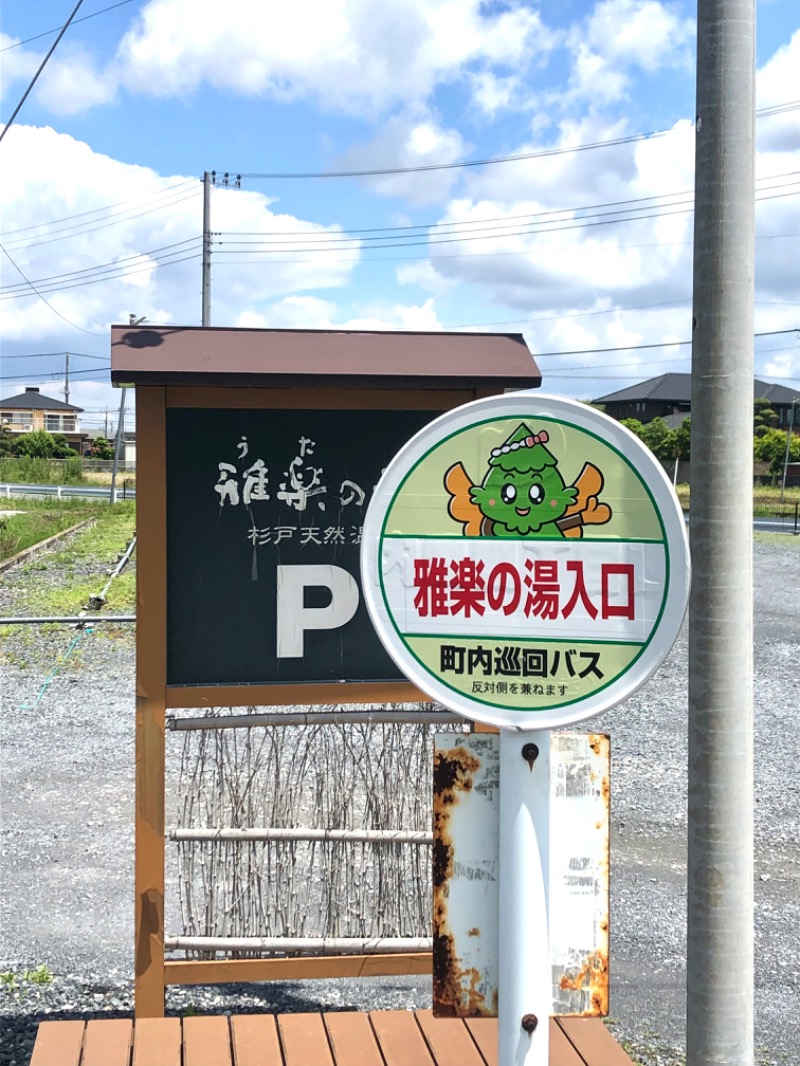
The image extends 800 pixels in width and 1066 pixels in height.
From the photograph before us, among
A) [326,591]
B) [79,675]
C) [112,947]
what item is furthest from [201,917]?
[79,675]

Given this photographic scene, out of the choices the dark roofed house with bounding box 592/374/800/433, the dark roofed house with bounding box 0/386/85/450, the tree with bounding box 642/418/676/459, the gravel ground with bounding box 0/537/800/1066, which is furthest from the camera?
the dark roofed house with bounding box 0/386/85/450

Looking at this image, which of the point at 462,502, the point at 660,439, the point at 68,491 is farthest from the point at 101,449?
the point at 462,502

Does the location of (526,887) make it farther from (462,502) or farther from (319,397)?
(319,397)

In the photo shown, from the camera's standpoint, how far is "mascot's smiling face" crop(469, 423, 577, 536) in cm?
184

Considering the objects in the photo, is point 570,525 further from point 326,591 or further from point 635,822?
point 635,822

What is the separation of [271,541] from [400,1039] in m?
1.53

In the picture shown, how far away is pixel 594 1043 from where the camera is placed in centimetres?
277

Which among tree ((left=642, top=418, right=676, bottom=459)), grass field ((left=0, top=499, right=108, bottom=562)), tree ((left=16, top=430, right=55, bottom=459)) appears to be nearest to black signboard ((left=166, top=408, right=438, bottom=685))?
grass field ((left=0, top=499, right=108, bottom=562))

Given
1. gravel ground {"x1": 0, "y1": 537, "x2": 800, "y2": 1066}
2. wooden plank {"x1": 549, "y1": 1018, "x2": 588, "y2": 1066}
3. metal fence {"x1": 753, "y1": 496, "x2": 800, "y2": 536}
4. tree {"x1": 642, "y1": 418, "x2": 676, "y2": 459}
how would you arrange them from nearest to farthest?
wooden plank {"x1": 549, "y1": 1018, "x2": 588, "y2": 1066} < gravel ground {"x1": 0, "y1": 537, "x2": 800, "y2": 1066} < metal fence {"x1": 753, "y1": 496, "x2": 800, "y2": 536} < tree {"x1": 642, "y1": 418, "x2": 676, "y2": 459}

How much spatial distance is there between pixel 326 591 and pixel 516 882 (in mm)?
1606

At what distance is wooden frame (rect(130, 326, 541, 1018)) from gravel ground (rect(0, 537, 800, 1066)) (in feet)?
2.14

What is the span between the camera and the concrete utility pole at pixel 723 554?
2006 mm

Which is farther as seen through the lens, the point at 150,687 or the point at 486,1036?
the point at 150,687

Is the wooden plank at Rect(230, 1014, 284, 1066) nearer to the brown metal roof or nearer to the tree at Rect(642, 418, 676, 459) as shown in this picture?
the brown metal roof
